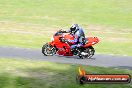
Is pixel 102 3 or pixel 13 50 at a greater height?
pixel 102 3

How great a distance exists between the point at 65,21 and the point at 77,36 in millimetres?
20764

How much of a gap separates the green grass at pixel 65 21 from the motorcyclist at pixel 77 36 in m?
3.71

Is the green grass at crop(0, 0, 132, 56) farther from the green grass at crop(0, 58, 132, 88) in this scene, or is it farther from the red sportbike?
the green grass at crop(0, 58, 132, 88)

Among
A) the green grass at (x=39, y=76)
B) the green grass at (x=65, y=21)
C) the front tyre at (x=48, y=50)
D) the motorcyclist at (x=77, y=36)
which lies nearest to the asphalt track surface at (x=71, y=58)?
the front tyre at (x=48, y=50)

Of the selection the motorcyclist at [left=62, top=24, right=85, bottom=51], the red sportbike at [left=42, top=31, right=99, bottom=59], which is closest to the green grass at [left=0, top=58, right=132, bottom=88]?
the red sportbike at [left=42, top=31, right=99, bottom=59]

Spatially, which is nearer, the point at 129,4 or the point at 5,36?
the point at 5,36

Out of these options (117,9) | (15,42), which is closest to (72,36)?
(15,42)

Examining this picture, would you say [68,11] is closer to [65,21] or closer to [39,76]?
[65,21]

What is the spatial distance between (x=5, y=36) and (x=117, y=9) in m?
22.2

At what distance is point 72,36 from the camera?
2145 centimetres

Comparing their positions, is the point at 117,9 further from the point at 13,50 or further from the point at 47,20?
the point at 13,50

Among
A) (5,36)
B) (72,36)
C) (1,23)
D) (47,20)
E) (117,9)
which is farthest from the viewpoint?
(117,9)

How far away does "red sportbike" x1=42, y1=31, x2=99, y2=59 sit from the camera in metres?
21.2

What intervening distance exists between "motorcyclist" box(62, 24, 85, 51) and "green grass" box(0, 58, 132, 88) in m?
6.95
